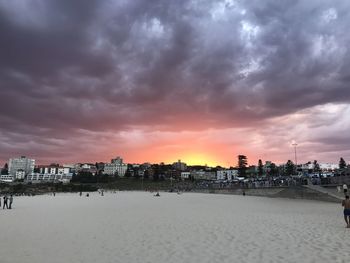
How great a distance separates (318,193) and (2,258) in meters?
41.0

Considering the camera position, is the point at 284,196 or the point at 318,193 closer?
A: the point at 318,193

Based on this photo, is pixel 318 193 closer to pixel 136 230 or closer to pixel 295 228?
pixel 295 228

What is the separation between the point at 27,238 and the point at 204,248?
8.96 metres

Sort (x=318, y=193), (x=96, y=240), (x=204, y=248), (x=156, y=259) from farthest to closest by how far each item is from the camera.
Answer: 1. (x=318, y=193)
2. (x=96, y=240)
3. (x=204, y=248)
4. (x=156, y=259)

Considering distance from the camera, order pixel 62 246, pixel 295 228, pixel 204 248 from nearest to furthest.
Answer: pixel 204 248, pixel 62 246, pixel 295 228

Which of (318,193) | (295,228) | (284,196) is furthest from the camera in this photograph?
(284,196)

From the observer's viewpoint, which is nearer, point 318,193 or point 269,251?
point 269,251

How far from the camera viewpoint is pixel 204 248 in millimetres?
13188

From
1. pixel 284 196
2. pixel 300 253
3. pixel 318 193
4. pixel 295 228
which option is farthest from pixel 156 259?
pixel 284 196

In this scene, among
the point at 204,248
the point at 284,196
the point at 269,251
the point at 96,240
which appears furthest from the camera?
the point at 284,196

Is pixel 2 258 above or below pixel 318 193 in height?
below

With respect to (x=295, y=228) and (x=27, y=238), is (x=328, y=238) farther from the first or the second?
Result: (x=27, y=238)

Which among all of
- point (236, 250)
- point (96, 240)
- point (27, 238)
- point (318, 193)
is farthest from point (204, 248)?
Result: point (318, 193)

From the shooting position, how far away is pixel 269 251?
12289mm
